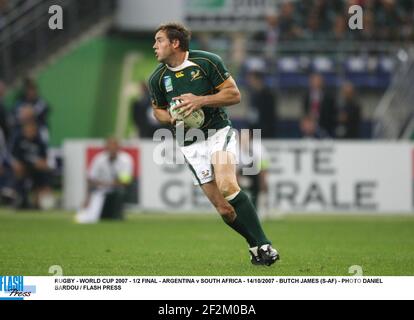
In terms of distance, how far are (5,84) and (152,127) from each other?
419cm

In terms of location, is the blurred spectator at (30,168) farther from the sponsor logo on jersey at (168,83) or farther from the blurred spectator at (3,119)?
the sponsor logo on jersey at (168,83)

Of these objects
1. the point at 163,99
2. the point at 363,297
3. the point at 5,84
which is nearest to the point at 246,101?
the point at 5,84

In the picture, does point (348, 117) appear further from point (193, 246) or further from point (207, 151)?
point (207, 151)

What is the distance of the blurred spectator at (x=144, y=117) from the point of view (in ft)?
66.3

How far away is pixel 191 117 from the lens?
983cm

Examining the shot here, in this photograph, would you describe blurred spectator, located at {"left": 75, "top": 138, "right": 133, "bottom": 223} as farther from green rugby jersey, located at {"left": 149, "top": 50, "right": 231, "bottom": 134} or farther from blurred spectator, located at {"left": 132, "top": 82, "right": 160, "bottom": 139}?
green rugby jersey, located at {"left": 149, "top": 50, "right": 231, "bottom": 134}

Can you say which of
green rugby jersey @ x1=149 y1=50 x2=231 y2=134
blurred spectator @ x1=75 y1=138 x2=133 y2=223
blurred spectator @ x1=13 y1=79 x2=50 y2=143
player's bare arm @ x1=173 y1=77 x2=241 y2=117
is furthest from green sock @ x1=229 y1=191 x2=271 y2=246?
blurred spectator @ x1=13 y1=79 x2=50 y2=143

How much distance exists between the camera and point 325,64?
72.9 feet

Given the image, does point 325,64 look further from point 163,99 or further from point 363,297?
point 363,297

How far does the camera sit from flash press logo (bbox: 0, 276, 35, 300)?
793cm

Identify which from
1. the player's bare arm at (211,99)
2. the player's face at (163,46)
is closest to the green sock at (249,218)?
the player's bare arm at (211,99)

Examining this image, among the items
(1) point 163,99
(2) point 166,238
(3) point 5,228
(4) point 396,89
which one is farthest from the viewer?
(4) point 396,89

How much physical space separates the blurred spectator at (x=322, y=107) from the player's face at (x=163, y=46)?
33.3ft

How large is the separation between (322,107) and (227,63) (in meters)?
3.17
